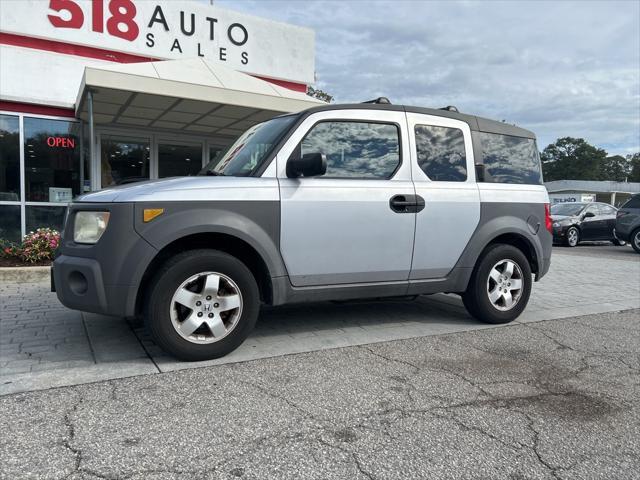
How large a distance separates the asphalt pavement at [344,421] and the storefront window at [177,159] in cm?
891

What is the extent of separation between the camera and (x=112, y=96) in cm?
834

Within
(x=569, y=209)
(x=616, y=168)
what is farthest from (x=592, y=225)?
(x=616, y=168)

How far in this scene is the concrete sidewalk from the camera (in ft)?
12.0

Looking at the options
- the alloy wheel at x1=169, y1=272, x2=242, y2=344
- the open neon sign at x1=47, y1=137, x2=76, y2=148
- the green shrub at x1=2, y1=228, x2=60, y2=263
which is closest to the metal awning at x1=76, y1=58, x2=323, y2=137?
the open neon sign at x1=47, y1=137, x2=76, y2=148

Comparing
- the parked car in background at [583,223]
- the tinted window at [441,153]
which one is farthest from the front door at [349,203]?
the parked car in background at [583,223]

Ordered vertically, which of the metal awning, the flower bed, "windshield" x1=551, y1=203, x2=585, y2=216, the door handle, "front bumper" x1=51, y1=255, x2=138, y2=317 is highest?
the metal awning

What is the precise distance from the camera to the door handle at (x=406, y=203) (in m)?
4.41

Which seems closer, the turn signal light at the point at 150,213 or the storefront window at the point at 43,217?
the turn signal light at the point at 150,213

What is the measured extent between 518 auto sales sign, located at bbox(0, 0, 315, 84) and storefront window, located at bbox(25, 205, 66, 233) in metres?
3.41

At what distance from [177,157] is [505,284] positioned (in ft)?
29.4

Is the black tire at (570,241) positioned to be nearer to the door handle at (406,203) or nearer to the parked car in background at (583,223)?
the parked car in background at (583,223)

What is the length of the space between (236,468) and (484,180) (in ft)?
12.2

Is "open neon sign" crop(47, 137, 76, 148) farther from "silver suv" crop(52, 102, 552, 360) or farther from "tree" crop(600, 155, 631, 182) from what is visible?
"tree" crop(600, 155, 631, 182)

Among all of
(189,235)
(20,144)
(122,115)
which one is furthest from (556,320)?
(20,144)
